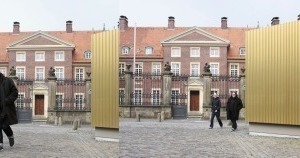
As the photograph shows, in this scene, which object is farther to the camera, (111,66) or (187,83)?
(187,83)

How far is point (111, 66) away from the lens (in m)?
2.24

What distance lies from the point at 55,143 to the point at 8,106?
1.10 meters

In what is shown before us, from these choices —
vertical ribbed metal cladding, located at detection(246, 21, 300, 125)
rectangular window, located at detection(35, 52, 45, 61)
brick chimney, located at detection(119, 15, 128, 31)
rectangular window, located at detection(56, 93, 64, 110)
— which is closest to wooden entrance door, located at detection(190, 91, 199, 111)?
vertical ribbed metal cladding, located at detection(246, 21, 300, 125)

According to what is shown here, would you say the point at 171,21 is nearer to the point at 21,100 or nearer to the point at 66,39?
the point at 66,39

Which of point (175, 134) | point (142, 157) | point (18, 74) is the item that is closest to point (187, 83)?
point (175, 134)

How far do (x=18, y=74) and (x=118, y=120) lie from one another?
1.51 metres

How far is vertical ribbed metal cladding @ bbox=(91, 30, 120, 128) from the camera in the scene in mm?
2209

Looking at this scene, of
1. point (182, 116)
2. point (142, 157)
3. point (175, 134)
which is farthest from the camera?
point (182, 116)

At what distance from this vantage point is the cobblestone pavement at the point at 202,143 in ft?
15.4

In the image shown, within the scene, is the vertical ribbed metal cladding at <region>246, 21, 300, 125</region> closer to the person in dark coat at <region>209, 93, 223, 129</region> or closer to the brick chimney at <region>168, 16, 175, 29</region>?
the person in dark coat at <region>209, 93, 223, 129</region>

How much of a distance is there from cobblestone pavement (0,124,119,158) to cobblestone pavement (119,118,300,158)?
2.38 feet

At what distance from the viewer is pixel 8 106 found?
3916 millimetres

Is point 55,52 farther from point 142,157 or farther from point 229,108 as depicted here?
point 229,108

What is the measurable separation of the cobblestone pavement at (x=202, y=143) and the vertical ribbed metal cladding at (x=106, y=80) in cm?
137
